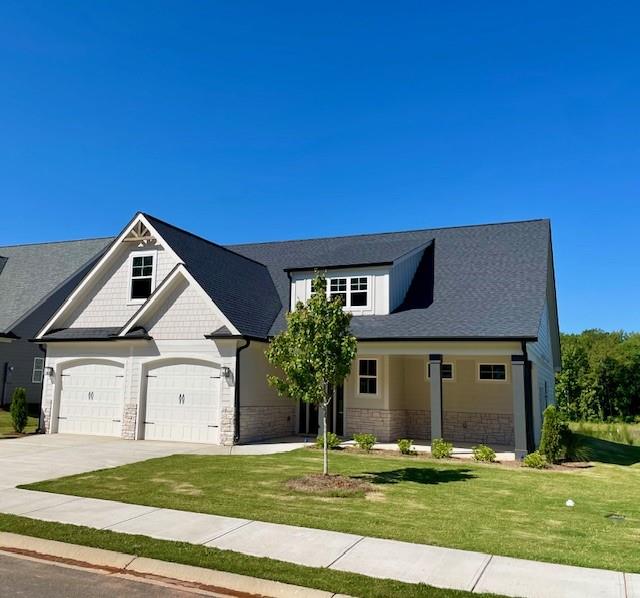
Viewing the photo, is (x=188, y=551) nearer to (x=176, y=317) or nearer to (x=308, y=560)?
(x=308, y=560)

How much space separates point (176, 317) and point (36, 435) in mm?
7046

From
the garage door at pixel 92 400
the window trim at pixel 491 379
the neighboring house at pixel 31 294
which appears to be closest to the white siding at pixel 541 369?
the window trim at pixel 491 379

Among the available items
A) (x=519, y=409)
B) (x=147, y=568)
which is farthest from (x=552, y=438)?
(x=147, y=568)

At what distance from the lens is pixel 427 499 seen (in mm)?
10023

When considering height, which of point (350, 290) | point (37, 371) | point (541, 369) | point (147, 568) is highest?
point (350, 290)

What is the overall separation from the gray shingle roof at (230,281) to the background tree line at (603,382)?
42.6 meters

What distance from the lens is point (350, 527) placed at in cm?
799

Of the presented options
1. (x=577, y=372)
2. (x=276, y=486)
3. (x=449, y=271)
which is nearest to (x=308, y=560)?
(x=276, y=486)

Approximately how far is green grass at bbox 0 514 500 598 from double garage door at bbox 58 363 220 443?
34.3 ft

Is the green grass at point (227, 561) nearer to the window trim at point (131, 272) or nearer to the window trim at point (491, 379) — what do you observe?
the window trim at point (131, 272)

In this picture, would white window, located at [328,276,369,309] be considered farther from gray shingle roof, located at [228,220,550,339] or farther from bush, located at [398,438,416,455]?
bush, located at [398,438,416,455]

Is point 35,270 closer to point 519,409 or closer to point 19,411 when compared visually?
point 19,411

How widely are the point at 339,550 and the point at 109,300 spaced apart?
56.2 feet

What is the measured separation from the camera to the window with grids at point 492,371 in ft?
66.1
